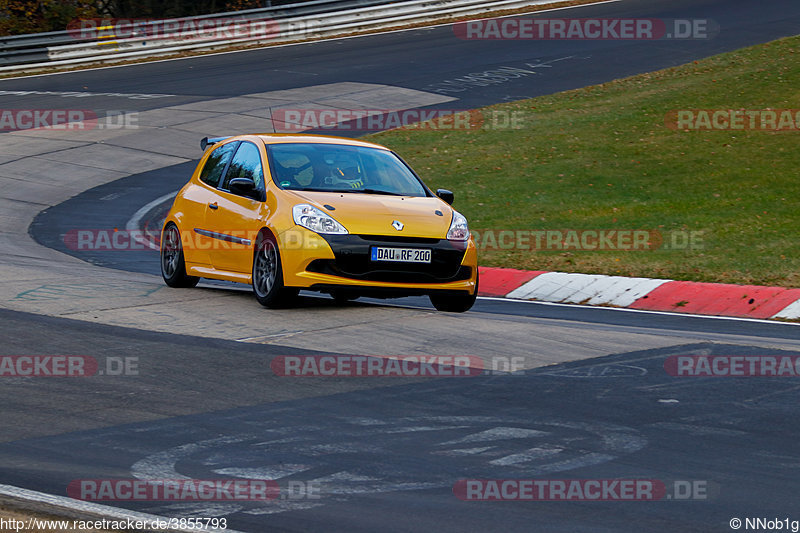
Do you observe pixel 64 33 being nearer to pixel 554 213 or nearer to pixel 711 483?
pixel 554 213

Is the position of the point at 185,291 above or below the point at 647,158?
below

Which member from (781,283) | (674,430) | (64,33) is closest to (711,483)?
(674,430)

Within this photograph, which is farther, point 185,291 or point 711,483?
point 185,291

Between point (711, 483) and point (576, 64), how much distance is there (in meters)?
28.0

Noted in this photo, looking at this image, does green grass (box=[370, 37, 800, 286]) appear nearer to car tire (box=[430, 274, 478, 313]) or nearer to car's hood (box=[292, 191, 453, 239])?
car tire (box=[430, 274, 478, 313])

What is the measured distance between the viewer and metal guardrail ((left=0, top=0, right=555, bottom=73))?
118 feet

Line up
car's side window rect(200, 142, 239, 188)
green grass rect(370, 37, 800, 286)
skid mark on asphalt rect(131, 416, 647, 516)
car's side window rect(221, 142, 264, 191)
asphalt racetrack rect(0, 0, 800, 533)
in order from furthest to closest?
green grass rect(370, 37, 800, 286), car's side window rect(200, 142, 239, 188), car's side window rect(221, 142, 264, 191), skid mark on asphalt rect(131, 416, 647, 516), asphalt racetrack rect(0, 0, 800, 533)

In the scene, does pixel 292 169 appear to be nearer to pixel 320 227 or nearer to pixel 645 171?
pixel 320 227

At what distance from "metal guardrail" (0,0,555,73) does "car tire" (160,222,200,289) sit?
24932 millimetres

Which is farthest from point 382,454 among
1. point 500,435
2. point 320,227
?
point 320,227

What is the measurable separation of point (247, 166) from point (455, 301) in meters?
2.44

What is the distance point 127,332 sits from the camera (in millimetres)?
9602

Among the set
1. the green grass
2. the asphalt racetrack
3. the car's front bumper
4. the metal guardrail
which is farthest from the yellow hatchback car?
the metal guardrail

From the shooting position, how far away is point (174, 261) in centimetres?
1262
